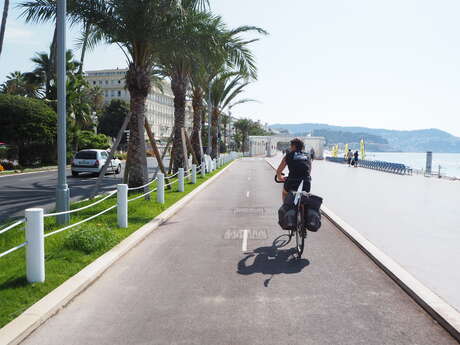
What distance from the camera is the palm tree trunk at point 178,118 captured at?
21016mm

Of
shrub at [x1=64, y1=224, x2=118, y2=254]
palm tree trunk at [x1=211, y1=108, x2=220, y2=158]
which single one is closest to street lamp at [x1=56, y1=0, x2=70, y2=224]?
shrub at [x1=64, y1=224, x2=118, y2=254]

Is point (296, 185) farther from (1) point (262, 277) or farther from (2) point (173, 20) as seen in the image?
(2) point (173, 20)

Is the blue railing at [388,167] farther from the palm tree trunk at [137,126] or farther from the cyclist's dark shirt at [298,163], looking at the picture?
the cyclist's dark shirt at [298,163]

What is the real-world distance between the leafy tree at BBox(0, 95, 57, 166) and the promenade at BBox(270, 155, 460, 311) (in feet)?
78.8

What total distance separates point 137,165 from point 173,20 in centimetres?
475

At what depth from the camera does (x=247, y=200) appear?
14.6 meters

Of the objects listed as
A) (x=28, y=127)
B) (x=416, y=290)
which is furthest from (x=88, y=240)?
(x=28, y=127)

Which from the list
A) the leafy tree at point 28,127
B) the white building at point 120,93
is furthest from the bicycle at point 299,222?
the white building at point 120,93

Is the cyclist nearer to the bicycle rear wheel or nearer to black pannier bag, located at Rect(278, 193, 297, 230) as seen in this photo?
black pannier bag, located at Rect(278, 193, 297, 230)

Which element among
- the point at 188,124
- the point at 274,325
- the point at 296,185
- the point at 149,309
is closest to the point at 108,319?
the point at 149,309

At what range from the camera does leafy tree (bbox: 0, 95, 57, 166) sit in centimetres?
3111

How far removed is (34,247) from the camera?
5.16 meters

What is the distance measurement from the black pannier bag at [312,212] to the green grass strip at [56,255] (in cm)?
334

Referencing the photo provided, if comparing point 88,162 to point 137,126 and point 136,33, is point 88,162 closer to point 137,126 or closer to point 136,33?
point 137,126
